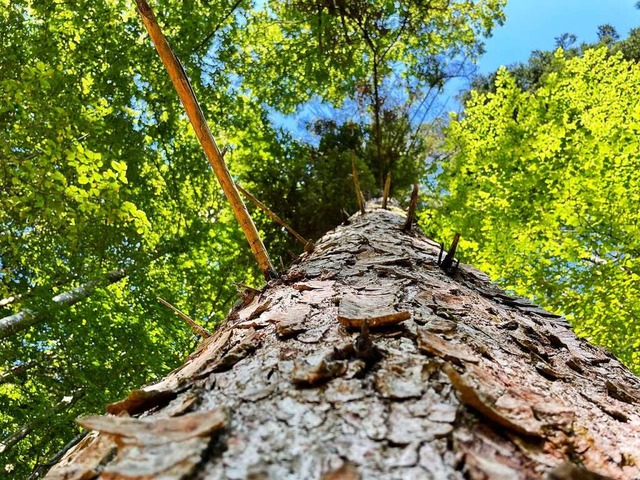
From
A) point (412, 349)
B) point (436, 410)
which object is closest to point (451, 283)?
point (412, 349)

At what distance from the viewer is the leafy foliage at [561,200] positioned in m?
5.36

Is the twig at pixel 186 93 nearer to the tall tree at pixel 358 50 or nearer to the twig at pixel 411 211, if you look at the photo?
the twig at pixel 411 211

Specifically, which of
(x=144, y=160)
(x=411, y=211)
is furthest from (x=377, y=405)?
(x=144, y=160)

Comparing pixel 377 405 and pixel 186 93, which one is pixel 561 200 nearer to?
pixel 186 93

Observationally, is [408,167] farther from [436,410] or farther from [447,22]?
[436,410]

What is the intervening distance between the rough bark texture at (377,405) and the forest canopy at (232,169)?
3.12 meters

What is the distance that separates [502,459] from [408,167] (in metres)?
8.20

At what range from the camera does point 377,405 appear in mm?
874

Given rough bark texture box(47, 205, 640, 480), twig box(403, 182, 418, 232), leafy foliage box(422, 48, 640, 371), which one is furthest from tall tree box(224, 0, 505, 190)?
rough bark texture box(47, 205, 640, 480)

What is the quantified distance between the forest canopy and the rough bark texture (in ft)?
10.2

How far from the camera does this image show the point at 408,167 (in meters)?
8.58

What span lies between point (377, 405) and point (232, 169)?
27.0 feet

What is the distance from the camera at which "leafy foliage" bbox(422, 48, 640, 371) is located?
17.6 feet

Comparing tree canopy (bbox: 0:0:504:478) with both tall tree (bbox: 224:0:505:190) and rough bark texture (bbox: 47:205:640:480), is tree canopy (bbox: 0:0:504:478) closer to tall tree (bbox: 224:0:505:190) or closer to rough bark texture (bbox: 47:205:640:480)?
tall tree (bbox: 224:0:505:190)
